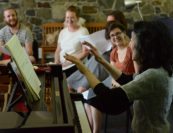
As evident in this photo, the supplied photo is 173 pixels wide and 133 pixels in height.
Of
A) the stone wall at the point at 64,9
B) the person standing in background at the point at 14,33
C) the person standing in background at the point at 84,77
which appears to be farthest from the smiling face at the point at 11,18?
the person standing in background at the point at 84,77

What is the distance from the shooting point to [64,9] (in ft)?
16.9

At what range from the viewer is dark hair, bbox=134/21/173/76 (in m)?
1.87

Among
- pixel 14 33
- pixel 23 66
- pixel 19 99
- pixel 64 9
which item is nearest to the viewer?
pixel 23 66

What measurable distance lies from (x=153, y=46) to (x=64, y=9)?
11.2 feet

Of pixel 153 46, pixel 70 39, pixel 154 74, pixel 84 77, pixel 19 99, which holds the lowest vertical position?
pixel 84 77

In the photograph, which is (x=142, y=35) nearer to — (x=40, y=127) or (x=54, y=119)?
(x=54, y=119)

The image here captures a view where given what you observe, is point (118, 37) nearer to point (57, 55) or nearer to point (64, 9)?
point (57, 55)

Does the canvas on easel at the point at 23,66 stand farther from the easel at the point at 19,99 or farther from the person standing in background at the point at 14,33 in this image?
the person standing in background at the point at 14,33

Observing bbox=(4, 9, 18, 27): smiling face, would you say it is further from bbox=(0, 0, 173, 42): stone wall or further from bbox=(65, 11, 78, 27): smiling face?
bbox=(0, 0, 173, 42): stone wall

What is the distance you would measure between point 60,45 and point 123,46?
1232 millimetres

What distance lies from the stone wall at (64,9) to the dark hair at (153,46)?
3292 millimetres

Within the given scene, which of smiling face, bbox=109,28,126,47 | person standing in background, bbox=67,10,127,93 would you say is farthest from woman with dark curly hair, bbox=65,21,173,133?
person standing in background, bbox=67,10,127,93

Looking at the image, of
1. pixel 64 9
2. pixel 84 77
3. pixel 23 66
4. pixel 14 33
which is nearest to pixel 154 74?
pixel 23 66

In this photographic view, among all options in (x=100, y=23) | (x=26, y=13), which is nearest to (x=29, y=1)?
(x=26, y=13)
